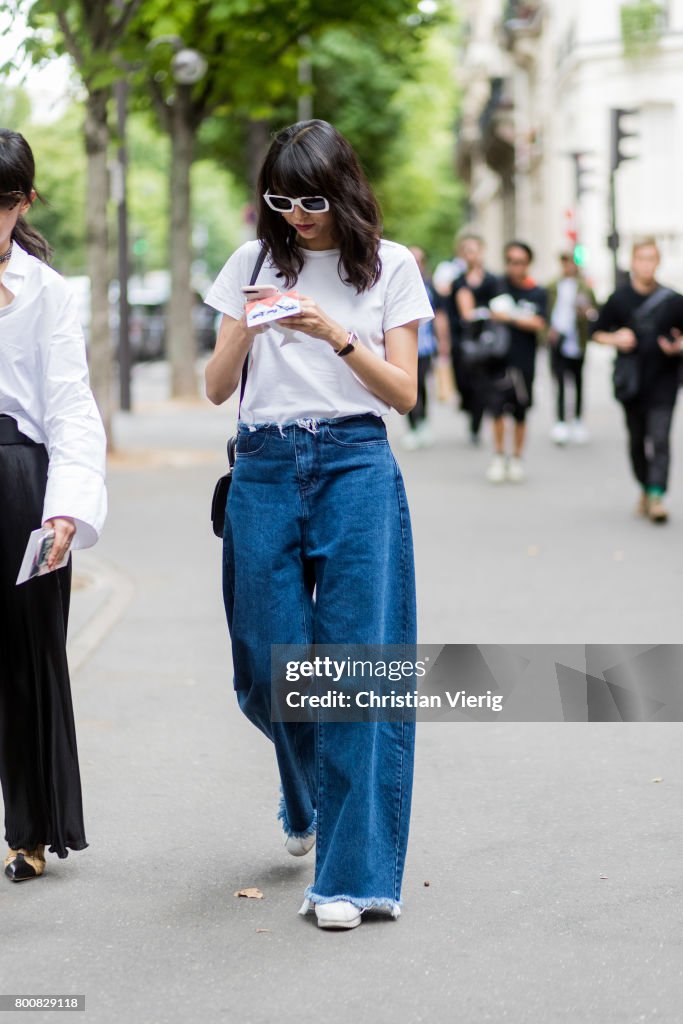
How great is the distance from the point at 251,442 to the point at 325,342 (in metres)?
0.30

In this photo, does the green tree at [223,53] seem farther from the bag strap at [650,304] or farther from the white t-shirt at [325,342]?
the white t-shirt at [325,342]

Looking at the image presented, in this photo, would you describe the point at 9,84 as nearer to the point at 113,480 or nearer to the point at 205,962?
the point at 113,480

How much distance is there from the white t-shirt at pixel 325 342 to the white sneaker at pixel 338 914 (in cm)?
115

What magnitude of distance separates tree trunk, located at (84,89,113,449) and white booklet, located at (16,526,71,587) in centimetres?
1071

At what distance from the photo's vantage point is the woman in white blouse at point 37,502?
4332 millimetres

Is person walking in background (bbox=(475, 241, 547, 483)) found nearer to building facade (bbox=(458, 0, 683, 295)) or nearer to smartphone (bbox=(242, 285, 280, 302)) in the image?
smartphone (bbox=(242, 285, 280, 302))

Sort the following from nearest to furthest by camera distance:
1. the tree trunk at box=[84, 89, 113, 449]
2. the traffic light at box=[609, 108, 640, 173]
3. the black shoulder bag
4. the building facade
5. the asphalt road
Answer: the asphalt road → the black shoulder bag → the tree trunk at box=[84, 89, 113, 449] → the traffic light at box=[609, 108, 640, 173] → the building facade

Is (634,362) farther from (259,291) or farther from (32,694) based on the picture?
(259,291)

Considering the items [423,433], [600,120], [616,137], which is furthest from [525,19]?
[423,433]

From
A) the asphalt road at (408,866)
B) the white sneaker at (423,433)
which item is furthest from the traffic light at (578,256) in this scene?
the asphalt road at (408,866)

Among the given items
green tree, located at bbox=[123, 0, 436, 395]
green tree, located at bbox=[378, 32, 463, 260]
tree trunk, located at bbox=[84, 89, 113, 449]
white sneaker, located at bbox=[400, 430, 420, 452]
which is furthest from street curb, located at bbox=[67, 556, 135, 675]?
green tree, located at bbox=[378, 32, 463, 260]

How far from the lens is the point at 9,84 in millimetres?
10586

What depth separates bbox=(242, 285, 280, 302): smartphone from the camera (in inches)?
156

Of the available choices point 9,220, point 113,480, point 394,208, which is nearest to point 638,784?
point 9,220
